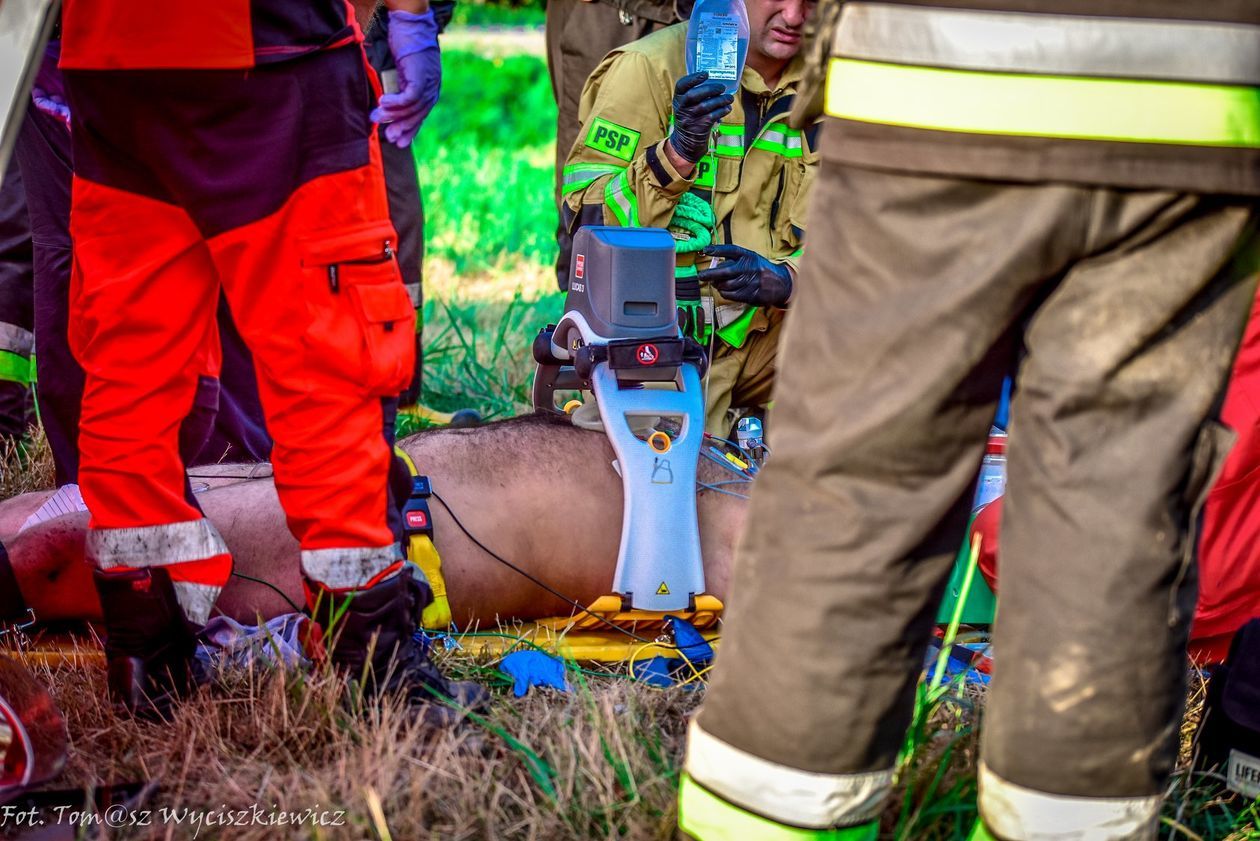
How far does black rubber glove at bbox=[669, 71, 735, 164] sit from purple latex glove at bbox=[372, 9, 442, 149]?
2.95 feet

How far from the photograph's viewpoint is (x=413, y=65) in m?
3.85

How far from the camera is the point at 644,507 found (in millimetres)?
2748

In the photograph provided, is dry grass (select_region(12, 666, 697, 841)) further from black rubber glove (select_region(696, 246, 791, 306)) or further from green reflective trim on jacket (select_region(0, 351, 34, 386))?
green reflective trim on jacket (select_region(0, 351, 34, 386))

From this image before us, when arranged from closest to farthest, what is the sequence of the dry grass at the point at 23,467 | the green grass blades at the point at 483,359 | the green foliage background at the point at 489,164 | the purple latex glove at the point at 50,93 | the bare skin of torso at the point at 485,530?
the bare skin of torso at the point at 485,530 < the purple latex glove at the point at 50,93 < the dry grass at the point at 23,467 < the green grass blades at the point at 483,359 < the green foliage background at the point at 489,164

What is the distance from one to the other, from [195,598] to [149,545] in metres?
0.15

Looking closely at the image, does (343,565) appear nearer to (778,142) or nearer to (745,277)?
(745,277)

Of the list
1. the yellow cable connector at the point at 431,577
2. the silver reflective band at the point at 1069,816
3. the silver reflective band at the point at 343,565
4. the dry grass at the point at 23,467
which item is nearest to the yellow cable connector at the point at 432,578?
the yellow cable connector at the point at 431,577

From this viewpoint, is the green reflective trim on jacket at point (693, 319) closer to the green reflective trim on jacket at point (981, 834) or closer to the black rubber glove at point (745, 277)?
the black rubber glove at point (745, 277)

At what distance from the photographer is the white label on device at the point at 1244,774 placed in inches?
79.4

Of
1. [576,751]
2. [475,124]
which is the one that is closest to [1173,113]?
[576,751]

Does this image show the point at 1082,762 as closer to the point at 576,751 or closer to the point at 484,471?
the point at 576,751

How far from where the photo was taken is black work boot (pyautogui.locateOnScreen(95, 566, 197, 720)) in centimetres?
222

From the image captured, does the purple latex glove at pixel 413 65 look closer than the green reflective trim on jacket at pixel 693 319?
No

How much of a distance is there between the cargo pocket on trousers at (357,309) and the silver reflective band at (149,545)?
19.3 inches
